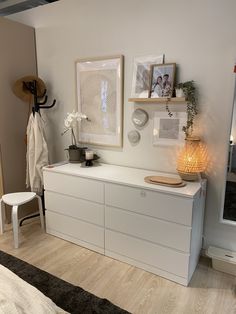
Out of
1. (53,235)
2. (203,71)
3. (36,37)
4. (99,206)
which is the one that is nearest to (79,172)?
(99,206)

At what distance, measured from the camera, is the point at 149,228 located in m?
2.03

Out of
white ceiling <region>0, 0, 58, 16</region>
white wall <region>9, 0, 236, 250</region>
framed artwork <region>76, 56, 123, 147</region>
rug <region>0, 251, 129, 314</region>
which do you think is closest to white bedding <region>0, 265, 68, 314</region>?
rug <region>0, 251, 129, 314</region>

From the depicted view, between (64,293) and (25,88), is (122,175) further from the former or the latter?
(25,88)

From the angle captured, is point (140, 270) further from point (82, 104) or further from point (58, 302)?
point (82, 104)

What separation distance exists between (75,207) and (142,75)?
1.46 meters

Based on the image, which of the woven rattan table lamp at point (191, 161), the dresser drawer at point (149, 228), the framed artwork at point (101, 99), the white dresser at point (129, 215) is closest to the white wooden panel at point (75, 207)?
the white dresser at point (129, 215)

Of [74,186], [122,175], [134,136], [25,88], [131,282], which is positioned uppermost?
[25,88]

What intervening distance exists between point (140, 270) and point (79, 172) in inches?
41.4

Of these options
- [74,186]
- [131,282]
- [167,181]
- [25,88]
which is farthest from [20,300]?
[25,88]

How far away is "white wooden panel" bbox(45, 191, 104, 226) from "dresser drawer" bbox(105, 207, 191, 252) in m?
0.10

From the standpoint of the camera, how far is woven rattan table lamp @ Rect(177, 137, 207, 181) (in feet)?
6.78

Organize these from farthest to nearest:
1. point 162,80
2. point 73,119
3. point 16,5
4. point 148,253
Result: point 16,5 → point 73,119 → point 162,80 → point 148,253

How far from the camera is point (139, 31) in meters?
2.29

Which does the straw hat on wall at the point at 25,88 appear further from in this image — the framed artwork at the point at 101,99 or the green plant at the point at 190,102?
the green plant at the point at 190,102
